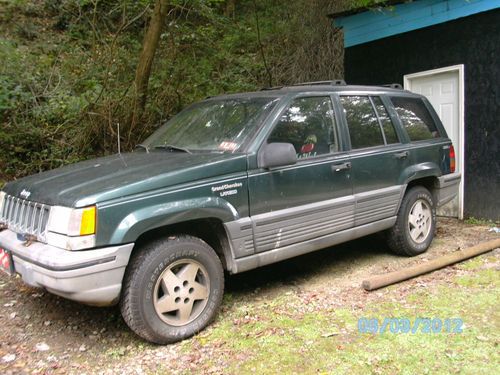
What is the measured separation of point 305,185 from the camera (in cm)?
428

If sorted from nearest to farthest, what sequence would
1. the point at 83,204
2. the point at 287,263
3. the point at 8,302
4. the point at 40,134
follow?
1. the point at 83,204
2. the point at 8,302
3. the point at 287,263
4. the point at 40,134

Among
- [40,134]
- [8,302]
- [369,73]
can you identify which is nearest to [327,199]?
[8,302]

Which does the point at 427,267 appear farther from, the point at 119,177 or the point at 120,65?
the point at 120,65

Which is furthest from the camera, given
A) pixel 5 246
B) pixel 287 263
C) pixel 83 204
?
pixel 287 263

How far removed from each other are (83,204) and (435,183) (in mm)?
4272

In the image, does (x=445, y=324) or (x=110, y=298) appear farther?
(x=445, y=324)

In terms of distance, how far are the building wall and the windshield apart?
3.98 metres

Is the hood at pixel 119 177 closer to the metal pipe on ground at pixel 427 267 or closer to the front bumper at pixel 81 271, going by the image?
the front bumper at pixel 81 271

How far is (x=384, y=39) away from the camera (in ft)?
26.6

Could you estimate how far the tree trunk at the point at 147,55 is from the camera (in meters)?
7.95

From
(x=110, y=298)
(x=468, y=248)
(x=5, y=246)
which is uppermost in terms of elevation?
(x=5, y=246)

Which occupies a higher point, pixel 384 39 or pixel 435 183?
pixel 384 39

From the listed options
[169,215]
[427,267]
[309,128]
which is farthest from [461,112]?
[169,215]

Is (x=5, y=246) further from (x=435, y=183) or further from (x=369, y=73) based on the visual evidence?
(x=369, y=73)
